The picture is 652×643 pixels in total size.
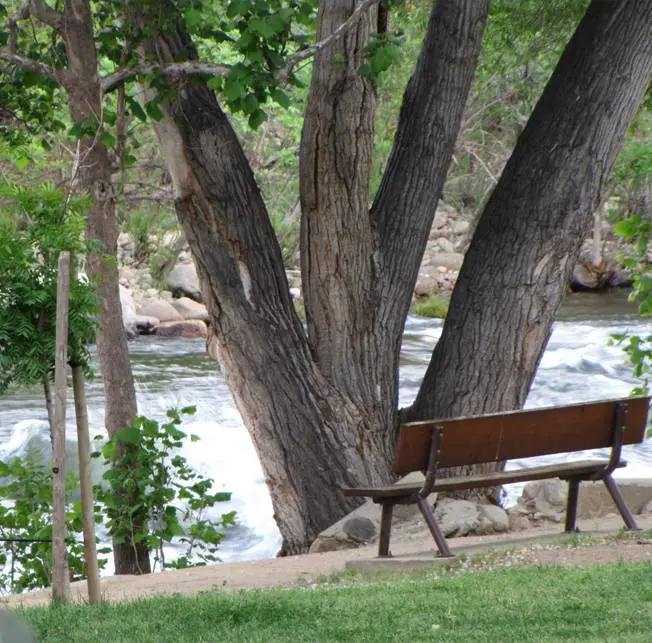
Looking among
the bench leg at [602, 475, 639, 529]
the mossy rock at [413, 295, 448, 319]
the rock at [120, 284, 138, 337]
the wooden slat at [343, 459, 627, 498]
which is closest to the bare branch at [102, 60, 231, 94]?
the wooden slat at [343, 459, 627, 498]

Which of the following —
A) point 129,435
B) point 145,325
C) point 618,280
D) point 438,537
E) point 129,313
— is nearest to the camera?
point 438,537

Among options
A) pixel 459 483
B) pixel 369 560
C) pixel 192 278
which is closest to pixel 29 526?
pixel 369 560

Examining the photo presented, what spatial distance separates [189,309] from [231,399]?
843 centimetres

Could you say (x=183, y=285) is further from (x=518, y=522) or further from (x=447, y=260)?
(x=518, y=522)

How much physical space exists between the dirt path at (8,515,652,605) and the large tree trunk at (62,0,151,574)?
1.61 metres

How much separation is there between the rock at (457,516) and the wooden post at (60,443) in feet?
10.7

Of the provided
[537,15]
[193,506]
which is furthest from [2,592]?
[537,15]

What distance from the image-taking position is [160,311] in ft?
78.9

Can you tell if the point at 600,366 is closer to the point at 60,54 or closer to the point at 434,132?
the point at 434,132

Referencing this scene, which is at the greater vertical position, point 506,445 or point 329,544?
point 506,445

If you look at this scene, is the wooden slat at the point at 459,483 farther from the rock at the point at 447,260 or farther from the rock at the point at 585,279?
the rock at the point at 585,279

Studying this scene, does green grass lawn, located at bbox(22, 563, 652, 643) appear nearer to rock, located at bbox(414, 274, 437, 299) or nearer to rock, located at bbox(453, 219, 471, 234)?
rock, located at bbox(414, 274, 437, 299)

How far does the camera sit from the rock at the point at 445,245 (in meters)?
35.8

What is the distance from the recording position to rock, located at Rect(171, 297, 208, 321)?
24391 millimetres
